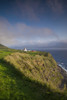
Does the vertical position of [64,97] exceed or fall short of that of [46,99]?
it exceeds it

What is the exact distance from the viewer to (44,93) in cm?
562

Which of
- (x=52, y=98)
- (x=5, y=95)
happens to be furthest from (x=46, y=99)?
(x=5, y=95)

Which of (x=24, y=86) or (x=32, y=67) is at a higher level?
(x=24, y=86)

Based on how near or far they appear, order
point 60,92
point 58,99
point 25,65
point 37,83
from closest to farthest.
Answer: point 58,99, point 60,92, point 37,83, point 25,65

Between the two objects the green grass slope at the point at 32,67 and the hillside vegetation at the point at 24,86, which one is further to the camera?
the green grass slope at the point at 32,67

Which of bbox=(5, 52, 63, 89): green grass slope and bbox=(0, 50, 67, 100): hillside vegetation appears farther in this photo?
bbox=(5, 52, 63, 89): green grass slope

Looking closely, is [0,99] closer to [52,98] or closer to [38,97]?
[38,97]

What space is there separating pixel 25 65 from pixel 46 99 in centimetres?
1191

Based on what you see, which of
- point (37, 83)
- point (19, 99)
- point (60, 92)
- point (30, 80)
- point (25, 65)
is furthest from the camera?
point (25, 65)

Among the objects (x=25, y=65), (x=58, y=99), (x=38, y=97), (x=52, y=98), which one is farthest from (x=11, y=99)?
(x=25, y=65)

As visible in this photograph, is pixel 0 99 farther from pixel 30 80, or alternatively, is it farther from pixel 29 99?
pixel 30 80

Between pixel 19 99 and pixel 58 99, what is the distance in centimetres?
293

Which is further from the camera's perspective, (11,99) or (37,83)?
(37,83)

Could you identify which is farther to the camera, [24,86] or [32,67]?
[32,67]
